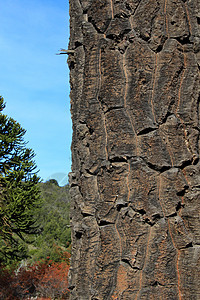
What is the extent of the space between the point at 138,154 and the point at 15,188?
8.88 m

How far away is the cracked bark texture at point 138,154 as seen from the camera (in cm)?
107

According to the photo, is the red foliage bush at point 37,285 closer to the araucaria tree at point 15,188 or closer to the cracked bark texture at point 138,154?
the araucaria tree at point 15,188

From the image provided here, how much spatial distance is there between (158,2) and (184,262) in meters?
0.97

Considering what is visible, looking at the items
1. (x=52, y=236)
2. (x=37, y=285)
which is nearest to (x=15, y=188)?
(x=37, y=285)

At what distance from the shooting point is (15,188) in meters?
9.52

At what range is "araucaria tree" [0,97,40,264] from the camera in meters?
8.89

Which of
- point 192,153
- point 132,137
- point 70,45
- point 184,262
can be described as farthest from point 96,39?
point 184,262

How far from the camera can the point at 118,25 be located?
1223 millimetres

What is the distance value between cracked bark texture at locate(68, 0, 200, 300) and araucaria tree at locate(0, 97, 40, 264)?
806 centimetres

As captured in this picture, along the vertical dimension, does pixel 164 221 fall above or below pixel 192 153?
below

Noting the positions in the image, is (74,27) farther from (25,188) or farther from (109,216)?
(25,188)

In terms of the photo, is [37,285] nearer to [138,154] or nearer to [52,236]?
[52,236]

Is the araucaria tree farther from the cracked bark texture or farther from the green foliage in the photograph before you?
the cracked bark texture

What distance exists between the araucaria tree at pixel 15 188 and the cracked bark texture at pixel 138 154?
26.4 feet
